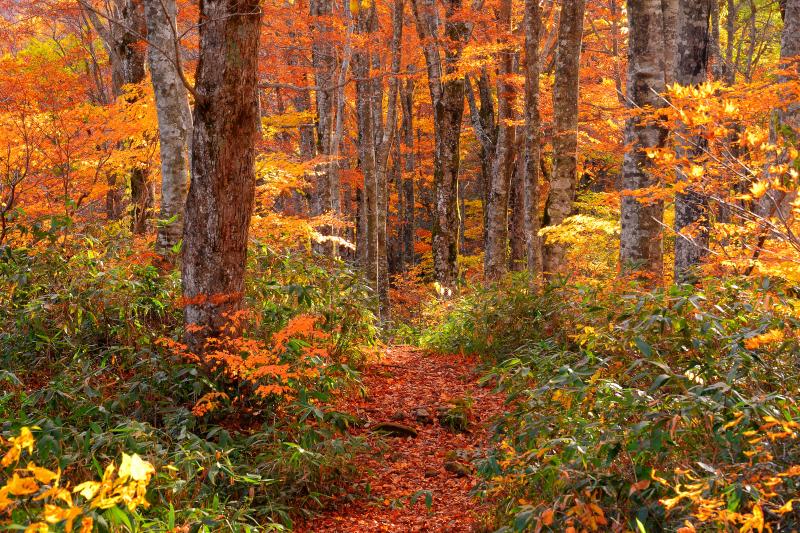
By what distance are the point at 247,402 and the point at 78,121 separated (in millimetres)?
6238

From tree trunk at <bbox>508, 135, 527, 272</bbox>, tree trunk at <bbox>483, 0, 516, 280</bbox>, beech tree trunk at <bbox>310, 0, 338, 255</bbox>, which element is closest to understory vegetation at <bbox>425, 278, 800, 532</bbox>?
tree trunk at <bbox>483, 0, 516, 280</bbox>

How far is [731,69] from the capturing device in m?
18.9

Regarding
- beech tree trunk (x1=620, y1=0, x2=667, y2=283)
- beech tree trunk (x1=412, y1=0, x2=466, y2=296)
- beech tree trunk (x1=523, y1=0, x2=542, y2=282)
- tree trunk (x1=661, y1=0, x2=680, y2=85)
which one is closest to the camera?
beech tree trunk (x1=620, y1=0, x2=667, y2=283)

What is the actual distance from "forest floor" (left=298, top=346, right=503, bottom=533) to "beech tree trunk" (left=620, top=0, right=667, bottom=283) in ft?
7.72

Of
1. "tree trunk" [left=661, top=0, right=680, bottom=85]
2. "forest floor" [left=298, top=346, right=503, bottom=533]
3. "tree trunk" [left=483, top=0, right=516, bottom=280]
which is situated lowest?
"forest floor" [left=298, top=346, right=503, bottom=533]

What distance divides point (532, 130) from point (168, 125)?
18.0ft

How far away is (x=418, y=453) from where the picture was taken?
5.49 metres

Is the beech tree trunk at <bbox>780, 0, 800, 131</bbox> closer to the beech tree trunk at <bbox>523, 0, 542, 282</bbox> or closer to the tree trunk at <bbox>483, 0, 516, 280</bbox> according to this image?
the beech tree trunk at <bbox>523, 0, 542, 282</bbox>

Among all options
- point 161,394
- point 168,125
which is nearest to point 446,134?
point 168,125

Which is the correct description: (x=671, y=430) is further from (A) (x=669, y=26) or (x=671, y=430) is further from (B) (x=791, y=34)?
(A) (x=669, y=26)

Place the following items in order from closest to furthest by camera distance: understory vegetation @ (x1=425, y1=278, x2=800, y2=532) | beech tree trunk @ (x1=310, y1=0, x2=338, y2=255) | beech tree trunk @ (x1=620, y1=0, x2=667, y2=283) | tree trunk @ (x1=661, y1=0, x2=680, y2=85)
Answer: understory vegetation @ (x1=425, y1=278, x2=800, y2=532) < beech tree trunk @ (x1=620, y1=0, x2=667, y2=283) < tree trunk @ (x1=661, y1=0, x2=680, y2=85) < beech tree trunk @ (x1=310, y1=0, x2=338, y2=255)

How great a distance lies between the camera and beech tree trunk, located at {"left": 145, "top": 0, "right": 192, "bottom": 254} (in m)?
7.05

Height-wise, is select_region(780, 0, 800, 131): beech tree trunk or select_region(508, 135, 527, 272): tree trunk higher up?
select_region(780, 0, 800, 131): beech tree trunk

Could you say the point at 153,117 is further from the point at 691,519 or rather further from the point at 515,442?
the point at 691,519
